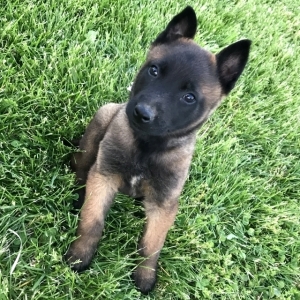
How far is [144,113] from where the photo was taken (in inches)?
99.2

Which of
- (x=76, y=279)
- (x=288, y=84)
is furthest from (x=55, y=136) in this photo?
(x=288, y=84)

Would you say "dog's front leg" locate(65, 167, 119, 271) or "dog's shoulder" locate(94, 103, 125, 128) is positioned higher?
"dog's shoulder" locate(94, 103, 125, 128)

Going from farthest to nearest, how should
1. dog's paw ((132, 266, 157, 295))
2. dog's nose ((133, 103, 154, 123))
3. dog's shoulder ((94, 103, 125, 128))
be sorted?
1. dog's shoulder ((94, 103, 125, 128))
2. dog's paw ((132, 266, 157, 295))
3. dog's nose ((133, 103, 154, 123))

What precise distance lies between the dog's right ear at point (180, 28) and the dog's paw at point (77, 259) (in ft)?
4.82

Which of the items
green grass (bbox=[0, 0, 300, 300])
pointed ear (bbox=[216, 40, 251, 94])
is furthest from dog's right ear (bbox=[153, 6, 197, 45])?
green grass (bbox=[0, 0, 300, 300])

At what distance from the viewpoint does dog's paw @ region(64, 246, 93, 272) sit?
3000 millimetres

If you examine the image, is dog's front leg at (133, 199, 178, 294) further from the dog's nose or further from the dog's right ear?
the dog's right ear

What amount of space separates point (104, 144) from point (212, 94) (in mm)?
763

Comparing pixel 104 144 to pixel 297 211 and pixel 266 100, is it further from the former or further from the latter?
pixel 266 100

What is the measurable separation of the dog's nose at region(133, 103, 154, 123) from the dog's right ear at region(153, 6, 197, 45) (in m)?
0.66

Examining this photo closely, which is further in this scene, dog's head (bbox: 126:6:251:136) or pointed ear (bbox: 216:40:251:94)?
pointed ear (bbox: 216:40:251:94)

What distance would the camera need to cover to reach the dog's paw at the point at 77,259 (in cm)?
300

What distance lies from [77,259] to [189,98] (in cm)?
128

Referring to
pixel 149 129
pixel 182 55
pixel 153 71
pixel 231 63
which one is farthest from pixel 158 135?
pixel 231 63
